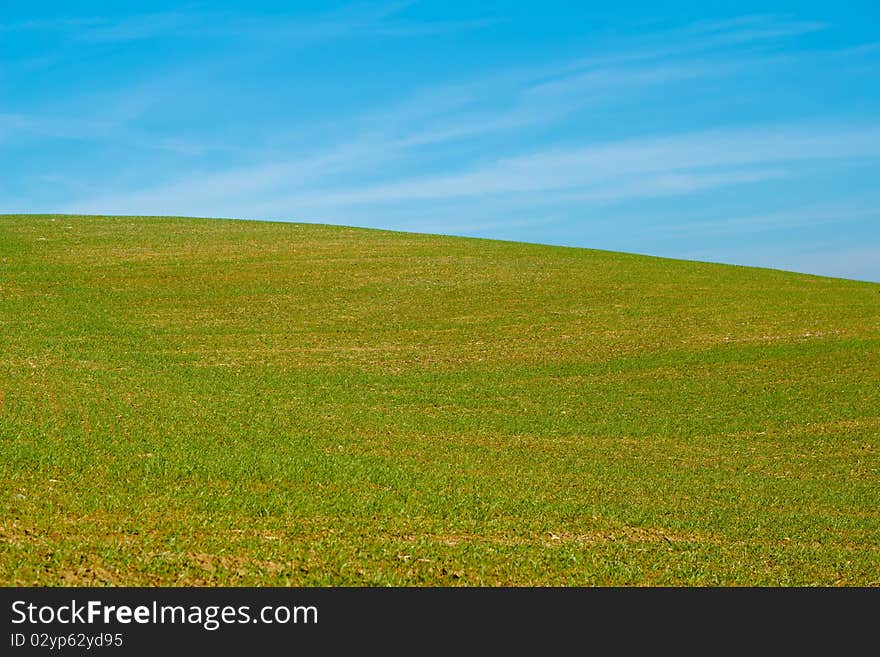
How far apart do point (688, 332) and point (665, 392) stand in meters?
6.69

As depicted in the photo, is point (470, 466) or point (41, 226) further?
point (41, 226)

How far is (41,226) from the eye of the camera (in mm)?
42625

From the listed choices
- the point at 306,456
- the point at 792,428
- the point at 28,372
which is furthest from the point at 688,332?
the point at 28,372

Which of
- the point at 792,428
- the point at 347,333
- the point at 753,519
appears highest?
the point at 347,333

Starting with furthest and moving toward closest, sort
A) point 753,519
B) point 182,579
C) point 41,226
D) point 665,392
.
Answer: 1. point 41,226
2. point 665,392
3. point 753,519
4. point 182,579

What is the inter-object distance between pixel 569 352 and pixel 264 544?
55.3 ft

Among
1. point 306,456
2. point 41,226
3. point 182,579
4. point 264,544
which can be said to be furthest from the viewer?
point 41,226

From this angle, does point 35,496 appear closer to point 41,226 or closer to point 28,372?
point 28,372

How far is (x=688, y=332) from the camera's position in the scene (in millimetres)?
26672

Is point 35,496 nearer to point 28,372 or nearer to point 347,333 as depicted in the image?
point 28,372

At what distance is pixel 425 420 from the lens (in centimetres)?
1712

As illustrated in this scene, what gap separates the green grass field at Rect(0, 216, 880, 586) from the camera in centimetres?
870

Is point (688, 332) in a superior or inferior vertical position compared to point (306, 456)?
superior

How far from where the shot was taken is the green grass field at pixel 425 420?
28.5ft
